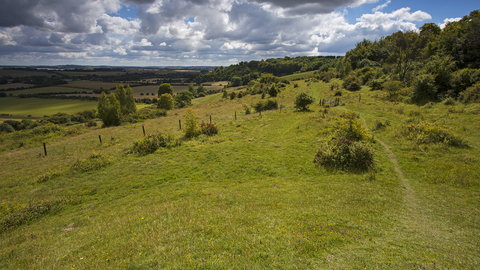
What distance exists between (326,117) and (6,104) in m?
115

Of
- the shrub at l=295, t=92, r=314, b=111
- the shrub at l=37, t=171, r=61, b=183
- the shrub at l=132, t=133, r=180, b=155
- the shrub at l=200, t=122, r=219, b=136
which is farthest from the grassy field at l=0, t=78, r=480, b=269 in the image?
the shrub at l=295, t=92, r=314, b=111

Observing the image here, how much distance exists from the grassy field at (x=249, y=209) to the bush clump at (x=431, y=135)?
0.83m

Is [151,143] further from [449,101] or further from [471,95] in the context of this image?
[471,95]

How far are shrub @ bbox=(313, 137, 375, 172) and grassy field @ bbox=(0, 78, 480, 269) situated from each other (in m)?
0.86

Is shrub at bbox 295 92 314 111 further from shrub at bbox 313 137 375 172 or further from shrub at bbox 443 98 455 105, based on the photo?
shrub at bbox 313 137 375 172

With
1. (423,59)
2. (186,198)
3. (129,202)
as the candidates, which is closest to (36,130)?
(129,202)

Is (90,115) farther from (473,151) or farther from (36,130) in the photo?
(473,151)

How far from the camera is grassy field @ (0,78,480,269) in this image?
591 cm

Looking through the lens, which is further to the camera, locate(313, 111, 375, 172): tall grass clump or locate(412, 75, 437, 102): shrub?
locate(412, 75, 437, 102): shrub

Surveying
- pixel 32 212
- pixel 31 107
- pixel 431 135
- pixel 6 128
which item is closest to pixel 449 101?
pixel 431 135

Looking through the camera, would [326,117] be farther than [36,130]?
No

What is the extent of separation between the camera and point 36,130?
3312 centimetres

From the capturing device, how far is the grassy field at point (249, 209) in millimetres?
5910

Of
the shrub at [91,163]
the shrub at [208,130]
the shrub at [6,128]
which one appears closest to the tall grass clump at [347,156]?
the shrub at [208,130]
